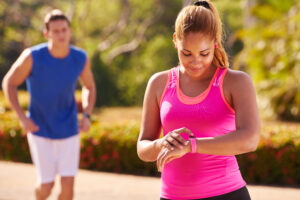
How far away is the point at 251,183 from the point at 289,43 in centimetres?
573

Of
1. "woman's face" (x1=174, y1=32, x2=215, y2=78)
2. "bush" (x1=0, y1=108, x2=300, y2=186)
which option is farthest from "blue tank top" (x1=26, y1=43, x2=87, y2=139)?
"bush" (x1=0, y1=108, x2=300, y2=186)

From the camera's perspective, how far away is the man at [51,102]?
13.7ft

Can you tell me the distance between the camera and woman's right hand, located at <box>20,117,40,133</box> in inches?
163

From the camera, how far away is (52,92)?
421cm

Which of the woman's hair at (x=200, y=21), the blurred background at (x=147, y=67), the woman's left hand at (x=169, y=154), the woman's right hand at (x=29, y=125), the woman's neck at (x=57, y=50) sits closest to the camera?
the woman's left hand at (x=169, y=154)

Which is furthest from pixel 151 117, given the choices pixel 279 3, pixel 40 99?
pixel 279 3

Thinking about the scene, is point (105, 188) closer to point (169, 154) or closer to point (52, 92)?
point (52, 92)

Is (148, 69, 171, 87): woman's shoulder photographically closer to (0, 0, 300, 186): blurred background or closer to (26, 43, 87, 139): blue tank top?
(0, 0, 300, 186): blurred background

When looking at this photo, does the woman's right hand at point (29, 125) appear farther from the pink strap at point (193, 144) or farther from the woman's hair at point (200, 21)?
the pink strap at point (193, 144)

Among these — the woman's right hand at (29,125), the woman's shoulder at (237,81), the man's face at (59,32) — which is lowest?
the woman's right hand at (29,125)

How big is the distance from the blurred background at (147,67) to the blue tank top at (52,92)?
1361 millimetres

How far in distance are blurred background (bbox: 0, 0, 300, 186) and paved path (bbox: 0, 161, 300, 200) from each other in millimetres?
411

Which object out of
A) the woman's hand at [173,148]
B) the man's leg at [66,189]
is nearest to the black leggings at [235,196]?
the woman's hand at [173,148]

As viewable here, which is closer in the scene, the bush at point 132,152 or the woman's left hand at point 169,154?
the woman's left hand at point 169,154
